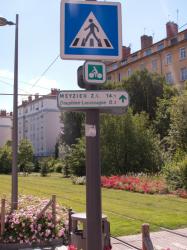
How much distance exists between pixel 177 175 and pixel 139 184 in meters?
2.99

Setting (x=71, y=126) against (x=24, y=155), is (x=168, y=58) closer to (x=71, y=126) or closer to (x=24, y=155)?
(x=71, y=126)

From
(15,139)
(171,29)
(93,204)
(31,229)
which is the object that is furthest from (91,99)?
(171,29)

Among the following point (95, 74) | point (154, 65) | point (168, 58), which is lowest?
point (95, 74)

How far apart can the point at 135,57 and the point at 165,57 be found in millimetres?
8539

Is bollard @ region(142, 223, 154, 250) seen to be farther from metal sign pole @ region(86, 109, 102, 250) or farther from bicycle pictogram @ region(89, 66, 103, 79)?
bicycle pictogram @ region(89, 66, 103, 79)

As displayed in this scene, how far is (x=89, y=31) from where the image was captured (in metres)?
4.23

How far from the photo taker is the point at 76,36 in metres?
4.22

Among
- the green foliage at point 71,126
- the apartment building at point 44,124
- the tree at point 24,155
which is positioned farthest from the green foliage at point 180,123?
the apartment building at point 44,124

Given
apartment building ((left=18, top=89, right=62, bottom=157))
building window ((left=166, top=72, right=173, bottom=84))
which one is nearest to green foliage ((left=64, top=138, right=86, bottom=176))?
building window ((left=166, top=72, right=173, bottom=84))

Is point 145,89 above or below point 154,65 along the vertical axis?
below

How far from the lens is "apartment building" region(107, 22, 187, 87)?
58.1 metres

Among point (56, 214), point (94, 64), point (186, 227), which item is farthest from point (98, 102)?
point (186, 227)

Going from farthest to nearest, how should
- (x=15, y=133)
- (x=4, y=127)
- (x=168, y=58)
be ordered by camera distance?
(x=4, y=127)
(x=168, y=58)
(x=15, y=133)

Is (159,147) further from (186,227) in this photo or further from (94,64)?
(94,64)
